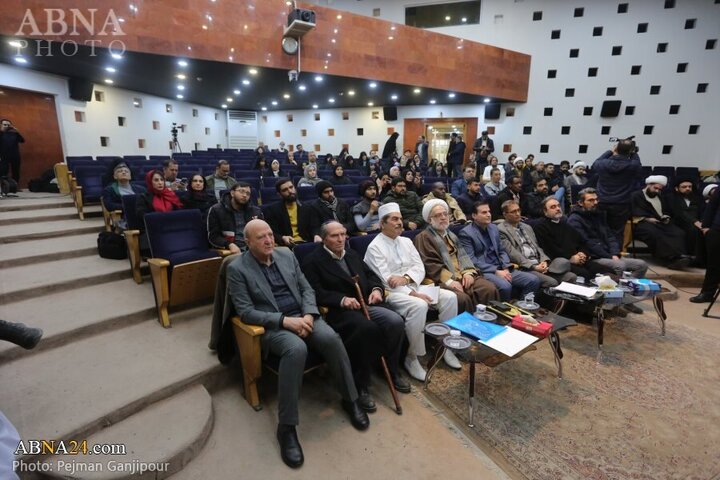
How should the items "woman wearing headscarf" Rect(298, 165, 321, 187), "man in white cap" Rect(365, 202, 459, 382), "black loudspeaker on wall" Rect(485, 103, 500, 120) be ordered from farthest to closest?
"black loudspeaker on wall" Rect(485, 103, 500, 120) → "woman wearing headscarf" Rect(298, 165, 321, 187) → "man in white cap" Rect(365, 202, 459, 382)

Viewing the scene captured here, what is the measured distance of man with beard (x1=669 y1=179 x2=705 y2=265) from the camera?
4605 mm

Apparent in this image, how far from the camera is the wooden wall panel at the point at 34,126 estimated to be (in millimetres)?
7086

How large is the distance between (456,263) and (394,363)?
3.76ft

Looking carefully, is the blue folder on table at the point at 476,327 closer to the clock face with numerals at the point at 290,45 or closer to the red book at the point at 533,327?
the red book at the point at 533,327

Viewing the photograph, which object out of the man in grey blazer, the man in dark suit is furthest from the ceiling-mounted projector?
the man in grey blazer

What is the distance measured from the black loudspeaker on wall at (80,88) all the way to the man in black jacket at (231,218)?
784cm

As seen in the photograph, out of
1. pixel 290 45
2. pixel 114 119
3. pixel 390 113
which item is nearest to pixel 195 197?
pixel 290 45

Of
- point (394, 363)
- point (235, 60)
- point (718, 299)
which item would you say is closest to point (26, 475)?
point (394, 363)

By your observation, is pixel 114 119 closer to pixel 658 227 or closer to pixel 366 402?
pixel 366 402

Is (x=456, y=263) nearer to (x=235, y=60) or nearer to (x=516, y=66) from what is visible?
→ (x=235, y=60)

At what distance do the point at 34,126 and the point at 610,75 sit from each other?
48.2ft

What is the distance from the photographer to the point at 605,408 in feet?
6.89

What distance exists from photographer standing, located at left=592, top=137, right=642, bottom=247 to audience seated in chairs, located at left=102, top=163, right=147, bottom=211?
537 cm

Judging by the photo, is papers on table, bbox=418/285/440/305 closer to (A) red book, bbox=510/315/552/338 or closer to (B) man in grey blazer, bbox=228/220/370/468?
(A) red book, bbox=510/315/552/338
